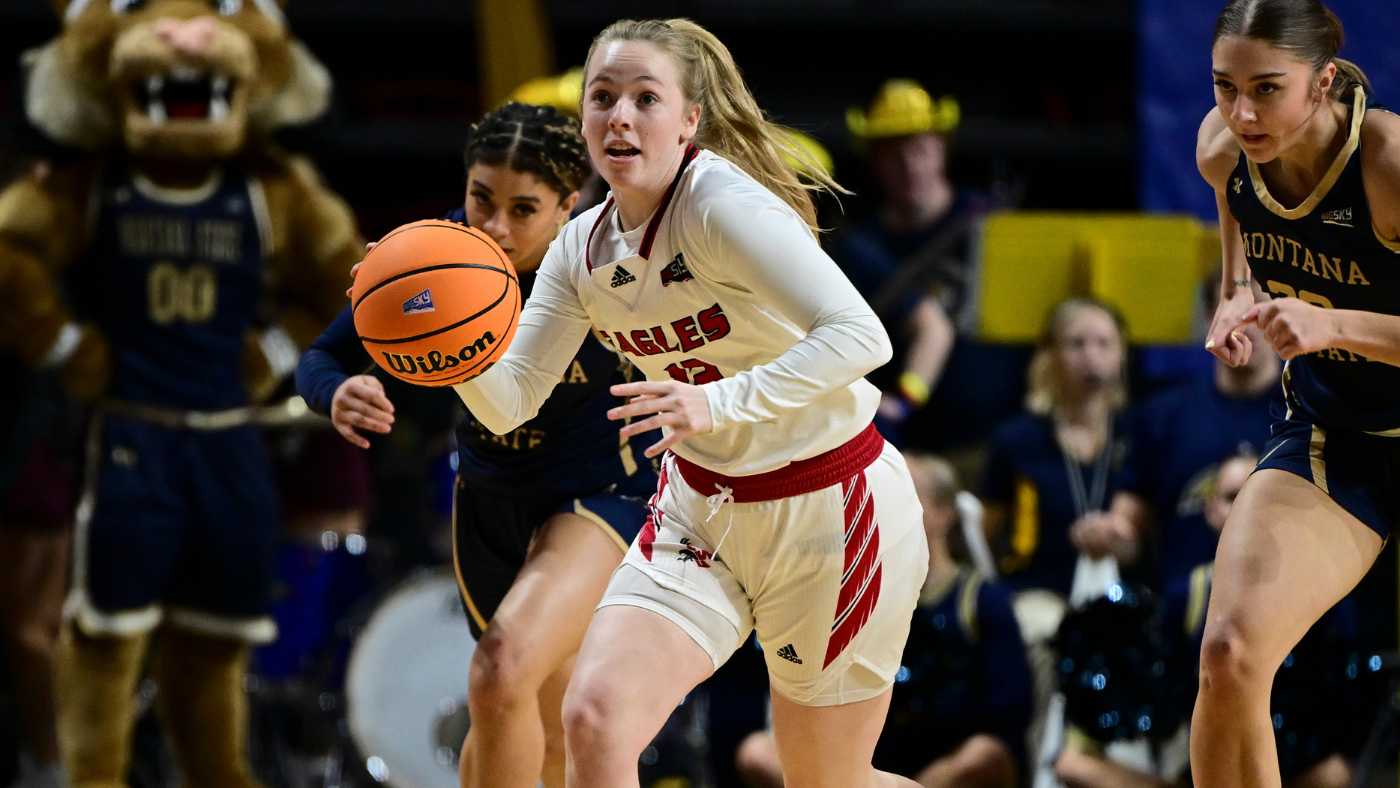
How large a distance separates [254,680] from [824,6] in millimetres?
4321

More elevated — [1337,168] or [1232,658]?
[1337,168]

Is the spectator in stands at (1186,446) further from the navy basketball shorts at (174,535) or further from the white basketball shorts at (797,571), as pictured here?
the navy basketball shorts at (174,535)

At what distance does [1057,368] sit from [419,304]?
345cm

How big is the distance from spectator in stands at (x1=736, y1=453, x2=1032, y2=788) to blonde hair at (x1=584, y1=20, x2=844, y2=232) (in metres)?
1.87

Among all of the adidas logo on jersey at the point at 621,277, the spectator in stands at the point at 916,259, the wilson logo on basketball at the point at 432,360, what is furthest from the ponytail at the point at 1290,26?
the spectator in stands at the point at 916,259

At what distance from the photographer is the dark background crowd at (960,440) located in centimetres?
470

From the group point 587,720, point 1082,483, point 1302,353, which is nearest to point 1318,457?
point 1302,353

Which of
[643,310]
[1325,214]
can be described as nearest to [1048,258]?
[1325,214]

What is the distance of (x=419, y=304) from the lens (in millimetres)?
2920

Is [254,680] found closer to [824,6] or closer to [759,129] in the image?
[759,129]

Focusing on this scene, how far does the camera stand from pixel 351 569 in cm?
573

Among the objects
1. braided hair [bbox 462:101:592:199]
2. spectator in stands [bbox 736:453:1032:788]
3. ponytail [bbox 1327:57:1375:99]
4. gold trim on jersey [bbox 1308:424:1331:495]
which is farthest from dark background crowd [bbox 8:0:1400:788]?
ponytail [bbox 1327:57:1375:99]

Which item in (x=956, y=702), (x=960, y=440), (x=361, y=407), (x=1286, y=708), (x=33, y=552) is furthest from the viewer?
(x=960, y=440)

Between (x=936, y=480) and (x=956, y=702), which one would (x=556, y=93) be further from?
(x=956, y=702)
